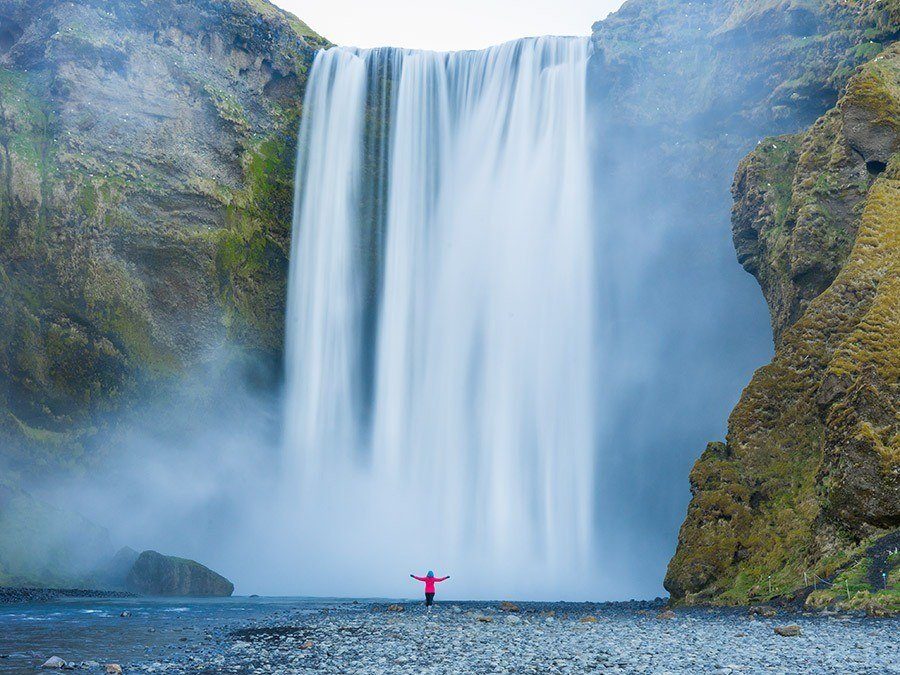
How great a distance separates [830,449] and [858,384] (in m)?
1.70

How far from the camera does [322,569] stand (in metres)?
35.9

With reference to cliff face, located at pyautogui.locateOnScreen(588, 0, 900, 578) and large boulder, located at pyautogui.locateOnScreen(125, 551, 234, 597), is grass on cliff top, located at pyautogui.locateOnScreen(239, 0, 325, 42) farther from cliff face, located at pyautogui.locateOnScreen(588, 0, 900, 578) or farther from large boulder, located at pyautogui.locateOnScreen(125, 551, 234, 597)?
large boulder, located at pyautogui.locateOnScreen(125, 551, 234, 597)

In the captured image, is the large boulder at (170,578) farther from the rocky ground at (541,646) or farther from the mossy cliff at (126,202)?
the rocky ground at (541,646)

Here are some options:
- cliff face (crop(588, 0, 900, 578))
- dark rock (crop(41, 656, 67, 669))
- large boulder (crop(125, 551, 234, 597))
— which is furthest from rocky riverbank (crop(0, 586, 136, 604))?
cliff face (crop(588, 0, 900, 578))

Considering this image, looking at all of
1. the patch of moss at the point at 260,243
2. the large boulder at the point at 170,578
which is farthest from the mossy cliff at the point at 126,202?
the large boulder at the point at 170,578

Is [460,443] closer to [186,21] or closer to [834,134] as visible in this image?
[834,134]

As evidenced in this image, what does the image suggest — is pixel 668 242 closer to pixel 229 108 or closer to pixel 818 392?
pixel 818 392

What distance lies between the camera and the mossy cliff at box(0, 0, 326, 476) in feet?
114

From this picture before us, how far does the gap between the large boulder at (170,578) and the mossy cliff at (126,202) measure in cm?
774

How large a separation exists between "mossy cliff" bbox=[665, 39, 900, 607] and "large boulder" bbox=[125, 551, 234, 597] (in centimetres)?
1754

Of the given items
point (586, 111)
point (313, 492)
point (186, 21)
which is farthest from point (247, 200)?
point (586, 111)

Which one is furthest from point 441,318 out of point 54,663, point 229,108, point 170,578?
point 54,663

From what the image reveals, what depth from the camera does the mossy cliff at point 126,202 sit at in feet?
114

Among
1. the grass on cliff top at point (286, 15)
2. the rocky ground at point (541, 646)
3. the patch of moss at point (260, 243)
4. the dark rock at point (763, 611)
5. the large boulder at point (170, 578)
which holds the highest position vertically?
the grass on cliff top at point (286, 15)
